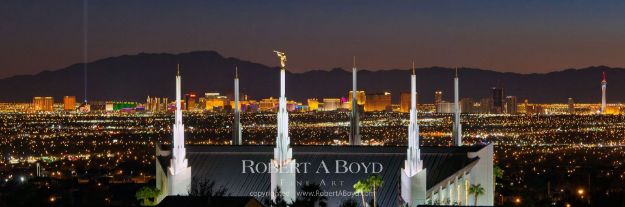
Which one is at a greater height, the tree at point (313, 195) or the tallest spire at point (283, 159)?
the tallest spire at point (283, 159)

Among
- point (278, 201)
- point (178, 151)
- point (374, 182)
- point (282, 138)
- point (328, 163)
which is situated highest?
point (282, 138)

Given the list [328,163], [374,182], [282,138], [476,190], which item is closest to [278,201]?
[282,138]

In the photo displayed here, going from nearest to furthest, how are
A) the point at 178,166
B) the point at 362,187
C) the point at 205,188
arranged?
the point at 362,187 → the point at 178,166 → the point at 205,188

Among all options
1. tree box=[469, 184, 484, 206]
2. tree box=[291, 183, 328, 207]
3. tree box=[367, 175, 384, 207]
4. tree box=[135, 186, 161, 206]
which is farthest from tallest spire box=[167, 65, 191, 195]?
tree box=[469, 184, 484, 206]

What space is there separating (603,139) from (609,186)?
331 ft

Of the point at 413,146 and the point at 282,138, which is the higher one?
the point at 282,138

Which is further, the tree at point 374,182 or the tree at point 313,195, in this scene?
the tree at point 374,182

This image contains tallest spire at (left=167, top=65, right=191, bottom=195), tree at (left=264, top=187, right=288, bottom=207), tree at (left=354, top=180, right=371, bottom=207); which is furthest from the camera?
tallest spire at (left=167, top=65, right=191, bottom=195)

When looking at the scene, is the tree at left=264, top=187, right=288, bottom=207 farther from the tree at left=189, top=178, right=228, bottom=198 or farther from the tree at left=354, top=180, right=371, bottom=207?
the tree at left=354, top=180, right=371, bottom=207

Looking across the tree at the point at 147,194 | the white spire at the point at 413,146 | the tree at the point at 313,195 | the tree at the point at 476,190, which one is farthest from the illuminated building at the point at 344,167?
the white spire at the point at 413,146

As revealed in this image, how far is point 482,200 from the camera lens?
37375mm

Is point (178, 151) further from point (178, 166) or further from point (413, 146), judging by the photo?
point (413, 146)

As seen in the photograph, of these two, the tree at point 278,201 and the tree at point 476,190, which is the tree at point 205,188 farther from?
the tree at point 476,190

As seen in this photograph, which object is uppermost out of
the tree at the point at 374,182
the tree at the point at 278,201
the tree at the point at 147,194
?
the tree at the point at 374,182
